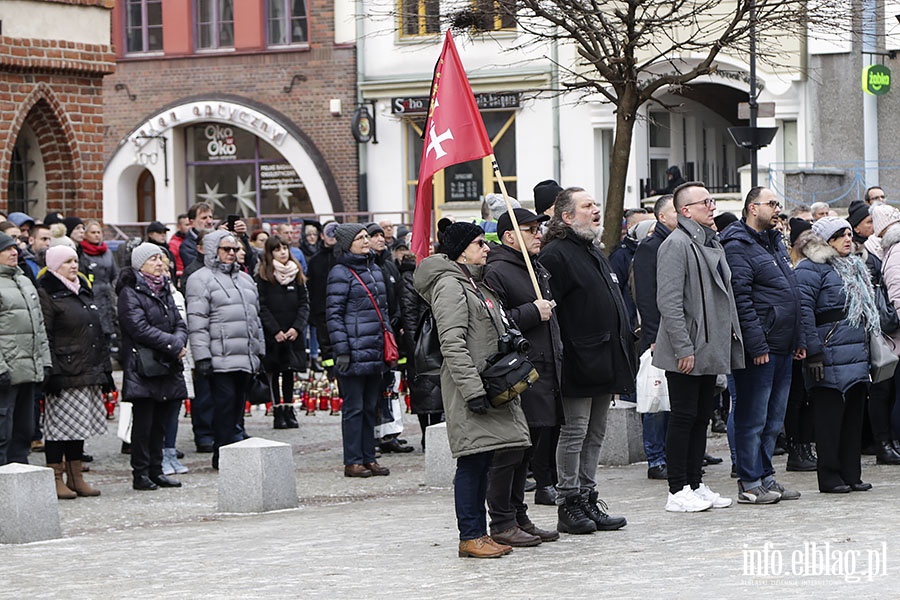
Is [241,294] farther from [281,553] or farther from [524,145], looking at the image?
[524,145]

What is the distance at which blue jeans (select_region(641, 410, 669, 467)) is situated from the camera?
13.6 metres

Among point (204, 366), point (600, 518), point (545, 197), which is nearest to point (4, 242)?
point (204, 366)

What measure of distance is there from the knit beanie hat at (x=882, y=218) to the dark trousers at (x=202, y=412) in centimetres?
618

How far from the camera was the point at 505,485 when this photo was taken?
32.6 feet

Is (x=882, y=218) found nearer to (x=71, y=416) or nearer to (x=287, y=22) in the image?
(x=71, y=416)

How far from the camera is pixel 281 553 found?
1033 cm

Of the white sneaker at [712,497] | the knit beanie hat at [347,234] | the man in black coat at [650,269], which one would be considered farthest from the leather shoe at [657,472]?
the knit beanie hat at [347,234]

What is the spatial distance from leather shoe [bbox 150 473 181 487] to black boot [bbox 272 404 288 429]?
4.12 metres

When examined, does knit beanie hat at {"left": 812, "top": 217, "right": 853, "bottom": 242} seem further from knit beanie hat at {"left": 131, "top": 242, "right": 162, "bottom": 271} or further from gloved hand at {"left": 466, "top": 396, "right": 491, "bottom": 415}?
knit beanie hat at {"left": 131, "top": 242, "right": 162, "bottom": 271}

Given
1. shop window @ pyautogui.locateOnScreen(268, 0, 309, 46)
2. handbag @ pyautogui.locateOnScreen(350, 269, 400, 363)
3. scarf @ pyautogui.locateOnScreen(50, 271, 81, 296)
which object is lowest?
handbag @ pyautogui.locateOnScreen(350, 269, 400, 363)

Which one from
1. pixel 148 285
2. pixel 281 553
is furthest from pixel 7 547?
pixel 148 285

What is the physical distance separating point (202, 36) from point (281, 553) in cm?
2885

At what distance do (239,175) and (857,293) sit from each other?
27.2 metres

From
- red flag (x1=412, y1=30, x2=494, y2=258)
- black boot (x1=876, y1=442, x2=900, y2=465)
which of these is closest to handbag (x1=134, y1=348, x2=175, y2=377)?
red flag (x1=412, y1=30, x2=494, y2=258)
